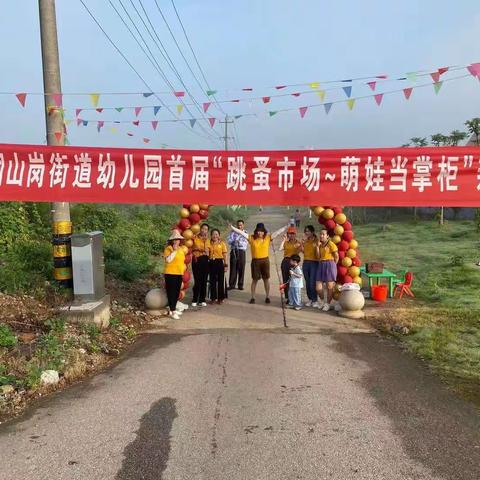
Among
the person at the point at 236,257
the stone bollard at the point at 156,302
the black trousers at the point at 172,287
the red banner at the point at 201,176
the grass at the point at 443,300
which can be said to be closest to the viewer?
the grass at the point at 443,300

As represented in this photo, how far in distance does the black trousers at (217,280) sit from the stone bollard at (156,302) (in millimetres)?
1119

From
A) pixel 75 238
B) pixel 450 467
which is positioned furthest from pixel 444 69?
pixel 75 238

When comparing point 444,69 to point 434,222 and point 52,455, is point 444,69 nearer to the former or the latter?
point 52,455

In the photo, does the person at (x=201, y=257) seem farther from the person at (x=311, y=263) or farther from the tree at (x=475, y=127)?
the tree at (x=475, y=127)

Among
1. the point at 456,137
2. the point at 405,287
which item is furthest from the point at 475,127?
the point at 405,287

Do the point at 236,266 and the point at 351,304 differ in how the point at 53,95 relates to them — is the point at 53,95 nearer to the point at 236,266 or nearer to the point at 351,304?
the point at 236,266

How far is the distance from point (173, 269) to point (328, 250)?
2817 mm

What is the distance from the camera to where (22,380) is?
16.6ft

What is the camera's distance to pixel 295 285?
357 inches

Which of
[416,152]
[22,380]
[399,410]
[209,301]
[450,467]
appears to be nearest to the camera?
[450,467]

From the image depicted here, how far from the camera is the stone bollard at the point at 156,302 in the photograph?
8555mm

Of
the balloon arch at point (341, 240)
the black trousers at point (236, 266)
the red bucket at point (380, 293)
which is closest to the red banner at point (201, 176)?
the balloon arch at point (341, 240)

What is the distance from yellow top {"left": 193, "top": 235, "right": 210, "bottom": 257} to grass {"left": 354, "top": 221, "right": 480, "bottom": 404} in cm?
359

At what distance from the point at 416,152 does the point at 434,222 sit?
2321 cm
